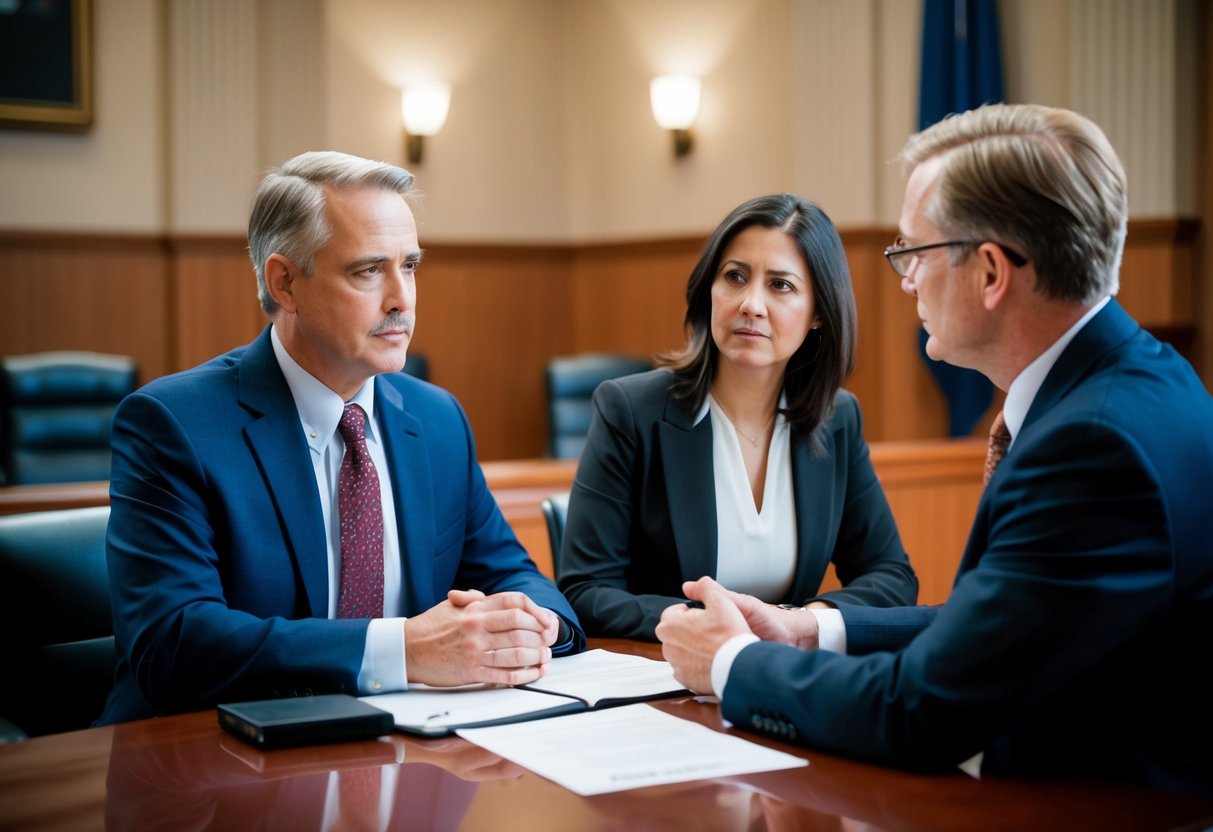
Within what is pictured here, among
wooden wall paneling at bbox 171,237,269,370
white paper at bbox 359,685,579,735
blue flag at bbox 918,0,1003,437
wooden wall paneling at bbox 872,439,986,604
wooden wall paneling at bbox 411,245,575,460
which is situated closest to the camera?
white paper at bbox 359,685,579,735

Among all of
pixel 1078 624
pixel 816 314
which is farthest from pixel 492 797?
pixel 816 314

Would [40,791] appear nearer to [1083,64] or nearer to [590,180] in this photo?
[1083,64]

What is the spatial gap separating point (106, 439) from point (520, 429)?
2646mm

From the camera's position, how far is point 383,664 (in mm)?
1844

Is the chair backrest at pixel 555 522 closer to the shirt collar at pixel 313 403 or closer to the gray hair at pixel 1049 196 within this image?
the shirt collar at pixel 313 403

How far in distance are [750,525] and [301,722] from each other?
1.27 m

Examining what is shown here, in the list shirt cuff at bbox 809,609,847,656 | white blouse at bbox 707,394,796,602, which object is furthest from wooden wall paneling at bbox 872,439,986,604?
shirt cuff at bbox 809,609,847,656

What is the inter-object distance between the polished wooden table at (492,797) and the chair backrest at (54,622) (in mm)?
724

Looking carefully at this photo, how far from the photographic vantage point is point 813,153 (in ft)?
20.4

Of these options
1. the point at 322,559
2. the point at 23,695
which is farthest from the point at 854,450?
the point at 23,695

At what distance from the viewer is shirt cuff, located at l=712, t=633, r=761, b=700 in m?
1.64

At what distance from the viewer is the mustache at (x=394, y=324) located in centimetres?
221

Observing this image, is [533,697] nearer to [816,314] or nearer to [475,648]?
[475,648]

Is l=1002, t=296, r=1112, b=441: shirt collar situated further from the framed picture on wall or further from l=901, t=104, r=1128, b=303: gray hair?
the framed picture on wall
